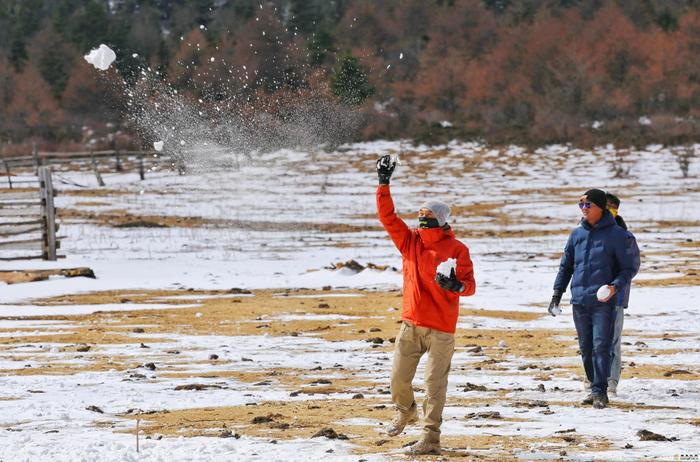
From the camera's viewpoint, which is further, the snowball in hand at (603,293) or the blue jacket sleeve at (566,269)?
the blue jacket sleeve at (566,269)

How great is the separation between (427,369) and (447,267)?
697 mm

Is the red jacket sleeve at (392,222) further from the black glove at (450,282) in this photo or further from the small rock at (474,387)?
the small rock at (474,387)

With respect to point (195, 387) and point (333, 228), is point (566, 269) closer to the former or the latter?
point (195, 387)

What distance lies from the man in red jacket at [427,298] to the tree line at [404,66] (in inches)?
1690

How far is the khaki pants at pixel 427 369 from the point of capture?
7.34 m

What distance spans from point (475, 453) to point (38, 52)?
9754 centimetres

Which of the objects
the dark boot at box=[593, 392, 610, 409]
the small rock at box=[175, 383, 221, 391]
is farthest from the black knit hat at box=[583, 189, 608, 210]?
the small rock at box=[175, 383, 221, 391]

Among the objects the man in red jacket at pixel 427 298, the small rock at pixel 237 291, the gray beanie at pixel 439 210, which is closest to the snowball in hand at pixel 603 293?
the man in red jacket at pixel 427 298

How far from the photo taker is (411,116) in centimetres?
7856

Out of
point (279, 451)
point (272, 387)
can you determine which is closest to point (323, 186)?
point (272, 387)

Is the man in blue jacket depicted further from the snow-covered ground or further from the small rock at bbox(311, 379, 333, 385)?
the small rock at bbox(311, 379, 333, 385)

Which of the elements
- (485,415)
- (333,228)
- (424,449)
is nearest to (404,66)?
(333,228)

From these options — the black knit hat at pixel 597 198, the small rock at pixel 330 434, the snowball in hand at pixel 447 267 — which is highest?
the black knit hat at pixel 597 198

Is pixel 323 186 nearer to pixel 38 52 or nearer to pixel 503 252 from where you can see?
pixel 503 252
